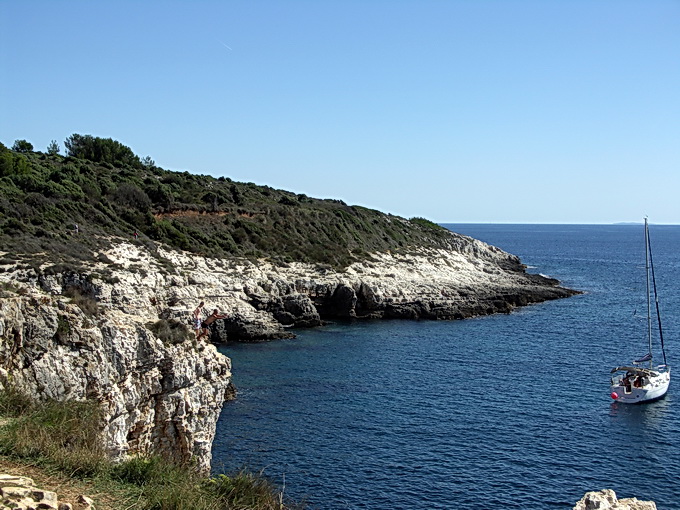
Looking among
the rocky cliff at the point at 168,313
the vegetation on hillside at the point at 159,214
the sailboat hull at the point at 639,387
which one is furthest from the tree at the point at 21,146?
the sailboat hull at the point at 639,387

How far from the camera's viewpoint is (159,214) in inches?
2502

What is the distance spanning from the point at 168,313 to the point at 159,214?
101 feet

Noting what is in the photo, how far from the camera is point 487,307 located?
211ft

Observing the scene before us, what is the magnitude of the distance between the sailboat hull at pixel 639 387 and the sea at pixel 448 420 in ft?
1.62

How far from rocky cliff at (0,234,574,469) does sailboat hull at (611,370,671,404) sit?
70.7 ft

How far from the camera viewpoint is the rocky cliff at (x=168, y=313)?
18.1 metres

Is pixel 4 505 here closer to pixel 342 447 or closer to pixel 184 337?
pixel 184 337

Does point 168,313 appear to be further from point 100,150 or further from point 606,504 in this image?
point 100,150

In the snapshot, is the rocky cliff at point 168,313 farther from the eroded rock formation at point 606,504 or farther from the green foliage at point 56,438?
the eroded rock formation at point 606,504

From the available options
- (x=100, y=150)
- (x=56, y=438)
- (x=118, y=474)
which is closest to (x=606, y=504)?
(x=118, y=474)

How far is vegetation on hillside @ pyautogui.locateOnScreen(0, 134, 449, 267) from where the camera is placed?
44625 millimetres

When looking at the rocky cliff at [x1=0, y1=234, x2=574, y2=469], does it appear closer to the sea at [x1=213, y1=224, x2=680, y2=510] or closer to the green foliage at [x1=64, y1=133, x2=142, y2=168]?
the sea at [x1=213, y1=224, x2=680, y2=510]

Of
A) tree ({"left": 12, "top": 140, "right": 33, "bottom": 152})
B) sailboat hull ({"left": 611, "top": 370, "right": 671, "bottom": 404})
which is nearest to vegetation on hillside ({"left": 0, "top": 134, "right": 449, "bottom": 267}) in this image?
tree ({"left": 12, "top": 140, "right": 33, "bottom": 152})

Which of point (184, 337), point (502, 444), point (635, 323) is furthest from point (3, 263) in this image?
point (635, 323)
